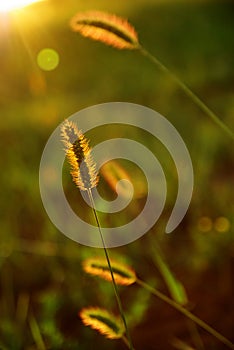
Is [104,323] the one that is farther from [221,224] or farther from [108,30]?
[221,224]

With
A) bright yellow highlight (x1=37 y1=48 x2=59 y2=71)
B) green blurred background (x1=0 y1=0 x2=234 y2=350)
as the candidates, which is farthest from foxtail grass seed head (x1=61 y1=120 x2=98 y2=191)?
bright yellow highlight (x1=37 y1=48 x2=59 y2=71)

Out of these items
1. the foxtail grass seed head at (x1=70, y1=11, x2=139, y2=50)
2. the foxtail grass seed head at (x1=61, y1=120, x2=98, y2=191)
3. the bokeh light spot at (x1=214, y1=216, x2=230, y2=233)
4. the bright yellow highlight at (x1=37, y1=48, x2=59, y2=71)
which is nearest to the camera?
the foxtail grass seed head at (x1=61, y1=120, x2=98, y2=191)

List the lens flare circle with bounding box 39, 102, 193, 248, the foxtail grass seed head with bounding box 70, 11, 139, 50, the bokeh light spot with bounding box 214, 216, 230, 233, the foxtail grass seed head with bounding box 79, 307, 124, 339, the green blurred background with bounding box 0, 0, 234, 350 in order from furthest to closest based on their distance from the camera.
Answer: the lens flare circle with bounding box 39, 102, 193, 248 → the bokeh light spot with bounding box 214, 216, 230, 233 → the green blurred background with bounding box 0, 0, 234, 350 → the foxtail grass seed head with bounding box 70, 11, 139, 50 → the foxtail grass seed head with bounding box 79, 307, 124, 339

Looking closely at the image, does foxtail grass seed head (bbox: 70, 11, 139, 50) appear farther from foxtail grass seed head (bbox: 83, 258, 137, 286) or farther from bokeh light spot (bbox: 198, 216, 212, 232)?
bokeh light spot (bbox: 198, 216, 212, 232)

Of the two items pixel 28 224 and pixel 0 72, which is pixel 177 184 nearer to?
pixel 28 224

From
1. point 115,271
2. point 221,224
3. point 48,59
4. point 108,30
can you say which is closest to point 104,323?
point 115,271

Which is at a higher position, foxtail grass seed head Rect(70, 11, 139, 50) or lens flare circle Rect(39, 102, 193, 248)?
lens flare circle Rect(39, 102, 193, 248)

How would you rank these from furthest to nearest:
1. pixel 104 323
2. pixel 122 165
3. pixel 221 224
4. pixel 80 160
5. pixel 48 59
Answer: pixel 48 59
pixel 122 165
pixel 221 224
pixel 104 323
pixel 80 160
